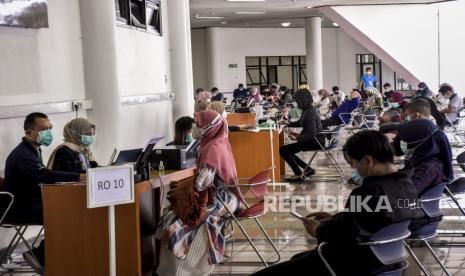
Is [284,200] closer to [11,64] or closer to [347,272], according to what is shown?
[11,64]

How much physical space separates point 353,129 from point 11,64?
6759 mm

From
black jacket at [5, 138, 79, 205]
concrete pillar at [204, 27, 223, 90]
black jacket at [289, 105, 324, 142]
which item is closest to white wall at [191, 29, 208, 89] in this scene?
concrete pillar at [204, 27, 223, 90]

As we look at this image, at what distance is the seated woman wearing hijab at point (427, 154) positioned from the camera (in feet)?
15.0

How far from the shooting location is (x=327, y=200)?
8.15 meters

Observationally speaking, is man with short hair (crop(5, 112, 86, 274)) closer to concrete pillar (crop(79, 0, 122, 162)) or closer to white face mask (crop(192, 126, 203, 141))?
white face mask (crop(192, 126, 203, 141))

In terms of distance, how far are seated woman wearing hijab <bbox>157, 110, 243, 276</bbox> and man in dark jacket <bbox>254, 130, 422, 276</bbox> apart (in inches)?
58.4

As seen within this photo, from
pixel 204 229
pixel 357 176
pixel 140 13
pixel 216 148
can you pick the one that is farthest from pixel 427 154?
pixel 140 13

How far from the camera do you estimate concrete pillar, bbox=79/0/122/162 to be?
7.56 m

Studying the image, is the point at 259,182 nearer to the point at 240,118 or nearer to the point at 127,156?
the point at 127,156

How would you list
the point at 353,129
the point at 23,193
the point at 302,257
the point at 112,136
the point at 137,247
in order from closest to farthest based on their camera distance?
the point at 302,257 → the point at 137,247 → the point at 23,193 → the point at 112,136 → the point at 353,129

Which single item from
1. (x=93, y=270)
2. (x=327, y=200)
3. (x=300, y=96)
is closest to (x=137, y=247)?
(x=93, y=270)

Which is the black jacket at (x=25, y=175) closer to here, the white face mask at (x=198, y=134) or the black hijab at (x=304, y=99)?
the white face mask at (x=198, y=134)

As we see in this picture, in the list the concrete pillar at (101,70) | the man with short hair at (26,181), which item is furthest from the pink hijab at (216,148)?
the concrete pillar at (101,70)

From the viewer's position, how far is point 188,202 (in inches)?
188
